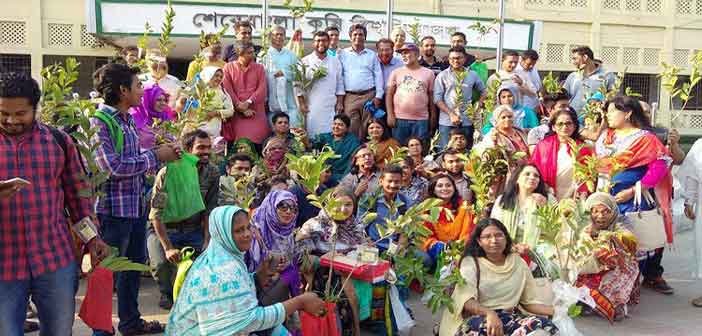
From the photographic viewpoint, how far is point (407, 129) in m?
7.10

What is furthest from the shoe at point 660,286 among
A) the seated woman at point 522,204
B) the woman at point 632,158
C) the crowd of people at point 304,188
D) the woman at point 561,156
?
the seated woman at point 522,204

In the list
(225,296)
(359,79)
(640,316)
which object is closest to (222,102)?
(359,79)

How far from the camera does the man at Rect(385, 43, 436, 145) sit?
6988 millimetres

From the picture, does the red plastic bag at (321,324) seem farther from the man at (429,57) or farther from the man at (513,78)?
the man at (429,57)

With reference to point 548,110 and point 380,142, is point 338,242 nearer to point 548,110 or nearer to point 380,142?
point 380,142

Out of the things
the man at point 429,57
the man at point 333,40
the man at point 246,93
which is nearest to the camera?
the man at point 246,93

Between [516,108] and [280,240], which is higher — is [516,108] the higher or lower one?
the higher one

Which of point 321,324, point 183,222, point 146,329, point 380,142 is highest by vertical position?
point 380,142

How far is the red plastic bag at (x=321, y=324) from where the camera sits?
3801mm

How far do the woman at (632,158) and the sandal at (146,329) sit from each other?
10.9 feet

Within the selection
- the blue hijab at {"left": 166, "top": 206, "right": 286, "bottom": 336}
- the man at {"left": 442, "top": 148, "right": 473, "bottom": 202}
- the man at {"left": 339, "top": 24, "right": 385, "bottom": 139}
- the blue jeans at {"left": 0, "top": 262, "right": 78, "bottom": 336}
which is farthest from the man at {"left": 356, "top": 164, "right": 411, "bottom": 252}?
the blue jeans at {"left": 0, "top": 262, "right": 78, "bottom": 336}

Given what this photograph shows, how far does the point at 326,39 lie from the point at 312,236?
301cm

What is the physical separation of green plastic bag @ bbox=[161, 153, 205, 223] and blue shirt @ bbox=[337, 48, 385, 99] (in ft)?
9.58

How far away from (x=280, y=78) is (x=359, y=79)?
2.88 feet
